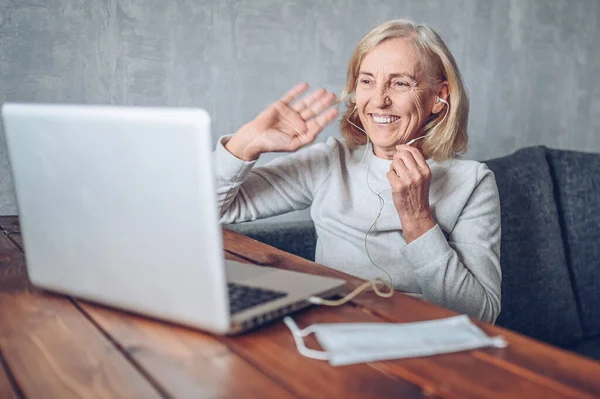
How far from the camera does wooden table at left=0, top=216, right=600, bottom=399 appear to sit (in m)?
0.73

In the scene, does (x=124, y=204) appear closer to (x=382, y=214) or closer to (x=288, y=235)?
(x=382, y=214)

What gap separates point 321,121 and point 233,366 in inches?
27.1

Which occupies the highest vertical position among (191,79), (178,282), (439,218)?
(191,79)

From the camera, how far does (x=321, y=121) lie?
1386 mm

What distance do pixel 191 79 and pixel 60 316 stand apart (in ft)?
3.56

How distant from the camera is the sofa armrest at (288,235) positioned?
1.78 metres

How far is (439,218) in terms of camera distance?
151 centimetres

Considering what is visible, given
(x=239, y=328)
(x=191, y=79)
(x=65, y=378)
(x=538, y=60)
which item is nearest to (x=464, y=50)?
(x=538, y=60)

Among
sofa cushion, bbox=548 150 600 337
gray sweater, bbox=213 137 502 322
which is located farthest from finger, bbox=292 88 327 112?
sofa cushion, bbox=548 150 600 337

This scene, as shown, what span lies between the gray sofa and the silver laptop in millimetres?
835

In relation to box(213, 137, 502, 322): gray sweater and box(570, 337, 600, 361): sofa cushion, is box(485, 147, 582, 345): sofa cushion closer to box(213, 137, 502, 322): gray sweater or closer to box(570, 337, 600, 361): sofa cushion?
box(570, 337, 600, 361): sofa cushion

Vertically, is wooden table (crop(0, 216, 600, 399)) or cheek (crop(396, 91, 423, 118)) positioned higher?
cheek (crop(396, 91, 423, 118))

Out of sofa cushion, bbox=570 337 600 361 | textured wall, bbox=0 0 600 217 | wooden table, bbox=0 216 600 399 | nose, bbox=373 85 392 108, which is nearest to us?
wooden table, bbox=0 216 600 399

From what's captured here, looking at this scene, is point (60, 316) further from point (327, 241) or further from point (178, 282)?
point (327, 241)
